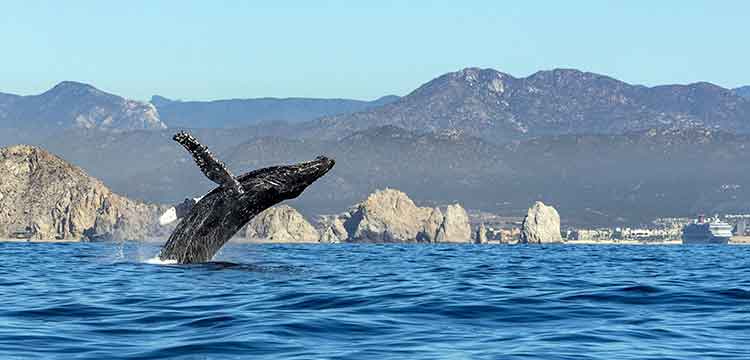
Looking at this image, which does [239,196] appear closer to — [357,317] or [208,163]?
[208,163]

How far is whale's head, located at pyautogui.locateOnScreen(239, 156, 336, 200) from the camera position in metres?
30.6

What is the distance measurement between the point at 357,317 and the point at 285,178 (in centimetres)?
1016

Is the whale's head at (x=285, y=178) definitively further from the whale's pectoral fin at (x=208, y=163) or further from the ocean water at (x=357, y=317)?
the ocean water at (x=357, y=317)

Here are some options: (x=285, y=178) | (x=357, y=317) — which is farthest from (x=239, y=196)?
(x=357, y=317)

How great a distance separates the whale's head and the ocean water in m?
2.30

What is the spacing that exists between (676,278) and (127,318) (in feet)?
63.7

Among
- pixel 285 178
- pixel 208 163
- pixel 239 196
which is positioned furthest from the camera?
pixel 285 178

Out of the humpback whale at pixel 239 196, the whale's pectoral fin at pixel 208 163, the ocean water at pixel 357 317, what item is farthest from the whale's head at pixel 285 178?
the ocean water at pixel 357 317

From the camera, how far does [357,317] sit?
2111 cm

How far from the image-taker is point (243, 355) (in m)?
Result: 16.7

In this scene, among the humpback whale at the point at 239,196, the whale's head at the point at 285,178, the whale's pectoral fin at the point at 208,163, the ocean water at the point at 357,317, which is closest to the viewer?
the ocean water at the point at 357,317

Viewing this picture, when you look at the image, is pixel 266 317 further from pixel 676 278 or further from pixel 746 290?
pixel 676 278

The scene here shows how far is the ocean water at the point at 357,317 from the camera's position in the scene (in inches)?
683

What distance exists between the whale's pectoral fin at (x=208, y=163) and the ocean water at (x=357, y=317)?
2336 mm
